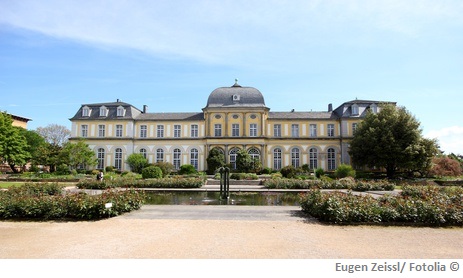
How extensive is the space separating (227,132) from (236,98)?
4.61m

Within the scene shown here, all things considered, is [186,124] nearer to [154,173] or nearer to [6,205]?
[154,173]

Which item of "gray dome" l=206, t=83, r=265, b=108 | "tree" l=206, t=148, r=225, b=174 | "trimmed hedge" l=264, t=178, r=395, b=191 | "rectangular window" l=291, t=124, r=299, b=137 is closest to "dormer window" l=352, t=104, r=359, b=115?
"rectangular window" l=291, t=124, r=299, b=137

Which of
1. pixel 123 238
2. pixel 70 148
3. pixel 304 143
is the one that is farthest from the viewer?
pixel 304 143

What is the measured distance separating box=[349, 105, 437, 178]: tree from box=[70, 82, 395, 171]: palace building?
18.3ft

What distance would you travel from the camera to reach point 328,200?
31.6 feet

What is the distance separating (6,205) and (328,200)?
9988 millimetres

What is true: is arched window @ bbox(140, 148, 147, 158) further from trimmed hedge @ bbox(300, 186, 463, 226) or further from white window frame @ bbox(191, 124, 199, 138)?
trimmed hedge @ bbox(300, 186, 463, 226)

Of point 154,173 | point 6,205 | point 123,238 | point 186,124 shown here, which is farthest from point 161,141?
point 123,238

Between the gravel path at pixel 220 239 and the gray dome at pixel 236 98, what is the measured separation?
31313 mm

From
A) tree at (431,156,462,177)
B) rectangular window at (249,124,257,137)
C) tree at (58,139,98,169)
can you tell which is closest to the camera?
tree at (431,156,462,177)

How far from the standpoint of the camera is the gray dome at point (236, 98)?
40469 millimetres

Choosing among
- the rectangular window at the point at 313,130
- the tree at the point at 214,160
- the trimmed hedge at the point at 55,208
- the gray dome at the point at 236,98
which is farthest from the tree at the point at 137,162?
the trimmed hedge at the point at 55,208

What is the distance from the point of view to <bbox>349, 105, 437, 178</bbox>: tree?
105 feet

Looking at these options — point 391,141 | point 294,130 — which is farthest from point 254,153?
point 391,141
